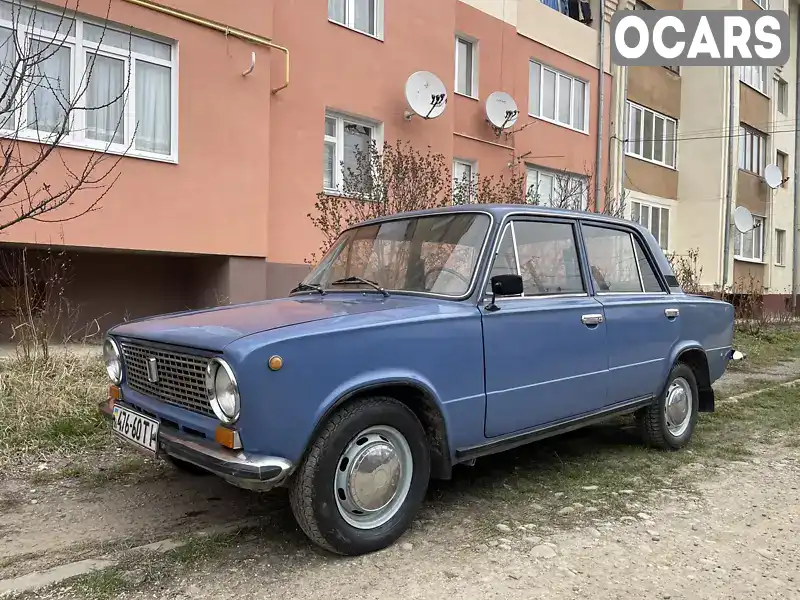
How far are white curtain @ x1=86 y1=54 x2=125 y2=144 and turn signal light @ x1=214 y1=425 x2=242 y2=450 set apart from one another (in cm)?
648

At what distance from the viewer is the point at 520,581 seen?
117 inches

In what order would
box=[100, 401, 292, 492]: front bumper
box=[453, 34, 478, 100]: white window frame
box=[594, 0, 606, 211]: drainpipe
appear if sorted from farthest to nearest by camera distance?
1. box=[594, 0, 606, 211]: drainpipe
2. box=[453, 34, 478, 100]: white window frame
3. box=[100, 401, 292, 492]: front bumper

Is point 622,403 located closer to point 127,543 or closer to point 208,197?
point 127,543

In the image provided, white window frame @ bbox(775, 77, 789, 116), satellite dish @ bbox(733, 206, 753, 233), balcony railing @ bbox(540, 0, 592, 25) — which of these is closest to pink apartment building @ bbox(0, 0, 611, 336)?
balcony railing @ bbox(540, 0, 592, 25)

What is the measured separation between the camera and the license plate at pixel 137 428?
3.25 metres

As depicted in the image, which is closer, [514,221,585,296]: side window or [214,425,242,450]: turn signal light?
[214,425,242,450]: turn signal light

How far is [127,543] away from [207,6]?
7.78 metres

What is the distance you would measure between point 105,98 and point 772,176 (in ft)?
72.6

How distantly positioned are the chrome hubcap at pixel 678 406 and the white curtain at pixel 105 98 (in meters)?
7.05

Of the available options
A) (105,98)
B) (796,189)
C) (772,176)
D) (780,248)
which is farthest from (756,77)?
(105,98)

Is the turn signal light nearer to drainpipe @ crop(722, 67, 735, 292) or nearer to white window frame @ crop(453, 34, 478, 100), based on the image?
white window frame @ crop(453, 34, 478, 100)

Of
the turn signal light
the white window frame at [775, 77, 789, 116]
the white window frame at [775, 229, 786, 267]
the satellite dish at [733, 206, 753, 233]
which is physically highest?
the white window frame at [775, 77, 789, 116]

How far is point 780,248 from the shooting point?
24797mm

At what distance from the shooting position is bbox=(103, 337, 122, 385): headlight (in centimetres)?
374
